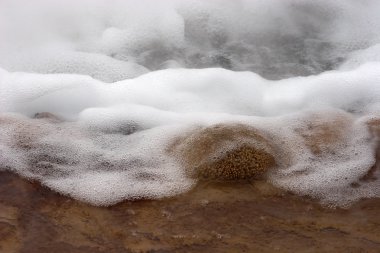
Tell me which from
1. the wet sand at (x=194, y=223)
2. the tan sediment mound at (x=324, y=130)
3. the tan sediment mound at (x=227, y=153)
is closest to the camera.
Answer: the wet sand at (x=194, y=223)

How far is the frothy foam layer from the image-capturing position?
283 centimetres

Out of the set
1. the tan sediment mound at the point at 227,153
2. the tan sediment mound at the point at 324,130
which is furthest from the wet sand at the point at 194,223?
the tan sediment mound at the point at 324,130

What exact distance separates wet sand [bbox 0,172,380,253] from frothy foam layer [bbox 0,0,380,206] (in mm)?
94

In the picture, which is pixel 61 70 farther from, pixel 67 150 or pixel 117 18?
pixel 67 150

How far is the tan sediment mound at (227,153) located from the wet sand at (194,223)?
0.08m

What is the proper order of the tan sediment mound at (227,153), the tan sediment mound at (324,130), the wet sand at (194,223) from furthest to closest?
the tan sediment mound at (324,130), the tan sediment mound at (227,153), the wet sand at (194,223)

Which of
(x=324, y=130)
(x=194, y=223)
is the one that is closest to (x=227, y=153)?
(x=194, y=223)

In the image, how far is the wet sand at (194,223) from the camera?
2.38 metres

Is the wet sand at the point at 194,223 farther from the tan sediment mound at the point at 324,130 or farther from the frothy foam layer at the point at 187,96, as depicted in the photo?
the tan sediment mound at the point at 324,130

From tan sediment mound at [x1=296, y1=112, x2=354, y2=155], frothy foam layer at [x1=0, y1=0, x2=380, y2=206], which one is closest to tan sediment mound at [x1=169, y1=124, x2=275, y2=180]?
frothy foam layer at [x1=0, y1=0, x2=380, y2=206]

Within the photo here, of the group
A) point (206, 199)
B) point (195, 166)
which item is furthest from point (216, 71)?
point (206, 199)

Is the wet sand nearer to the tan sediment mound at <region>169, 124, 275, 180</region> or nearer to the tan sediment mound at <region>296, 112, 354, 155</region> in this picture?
the tan sediment mound at <region>169, 124, 275, 180</region>

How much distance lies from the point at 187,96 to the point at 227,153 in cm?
102

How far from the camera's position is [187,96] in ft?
12.1
